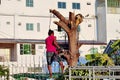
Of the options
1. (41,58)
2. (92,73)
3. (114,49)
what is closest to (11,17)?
(41,58)

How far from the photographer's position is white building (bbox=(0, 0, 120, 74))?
149 ft

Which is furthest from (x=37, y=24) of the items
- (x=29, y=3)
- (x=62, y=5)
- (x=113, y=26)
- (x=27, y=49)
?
(x=113, y=26)

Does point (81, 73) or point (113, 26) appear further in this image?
point (113, 26)

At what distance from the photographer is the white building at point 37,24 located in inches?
1794

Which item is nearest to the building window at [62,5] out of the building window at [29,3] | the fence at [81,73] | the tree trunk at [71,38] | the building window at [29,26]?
the building window at [29,3]

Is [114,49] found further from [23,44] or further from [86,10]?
[86,10]

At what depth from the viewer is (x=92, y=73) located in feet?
45.1

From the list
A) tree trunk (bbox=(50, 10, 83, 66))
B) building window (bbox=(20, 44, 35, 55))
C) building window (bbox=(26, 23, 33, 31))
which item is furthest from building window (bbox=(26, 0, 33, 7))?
tree trunk (bbox=(50, 10, 83, 66))

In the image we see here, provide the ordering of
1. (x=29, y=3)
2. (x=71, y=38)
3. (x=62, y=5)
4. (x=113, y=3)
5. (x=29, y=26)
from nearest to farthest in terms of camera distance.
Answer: (x=71, y=38) < (x=29, y=26) < (x=29, y=3) < (x=62, y=5) < (x=113, y=3)

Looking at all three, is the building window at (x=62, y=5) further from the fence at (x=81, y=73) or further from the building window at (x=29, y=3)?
the fence at (x=81, y=73)

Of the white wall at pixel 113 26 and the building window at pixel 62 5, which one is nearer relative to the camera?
the white wall at pixel 113 26

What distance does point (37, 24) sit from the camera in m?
47.7

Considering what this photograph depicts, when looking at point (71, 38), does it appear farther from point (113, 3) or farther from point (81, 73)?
point (113, 3)

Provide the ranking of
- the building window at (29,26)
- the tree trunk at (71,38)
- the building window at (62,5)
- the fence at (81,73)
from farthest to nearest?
the building window at (62,5), the building window at (29,26), the tree trunk at (71,38), the fence at (81,73)
